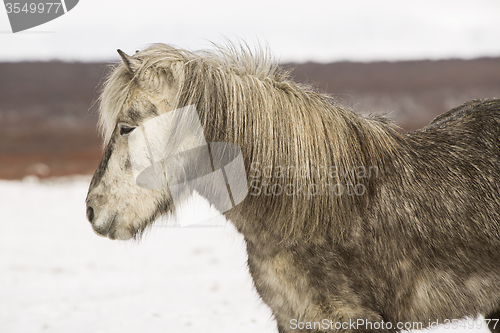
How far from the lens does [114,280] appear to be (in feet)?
15.7

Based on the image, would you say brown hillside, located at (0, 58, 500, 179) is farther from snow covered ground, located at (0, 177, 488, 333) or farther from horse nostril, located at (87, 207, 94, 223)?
horse nostril, located at (87, 207, 94, 223)

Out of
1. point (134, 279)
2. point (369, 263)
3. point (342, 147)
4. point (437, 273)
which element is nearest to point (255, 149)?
point (342, 147)

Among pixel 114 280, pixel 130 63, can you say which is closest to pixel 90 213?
pixel 130 63

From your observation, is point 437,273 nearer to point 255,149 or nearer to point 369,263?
point 369,263

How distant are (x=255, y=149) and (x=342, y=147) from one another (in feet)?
1.24

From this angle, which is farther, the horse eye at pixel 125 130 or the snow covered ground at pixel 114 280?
the snow covered ground at pixel 114 280

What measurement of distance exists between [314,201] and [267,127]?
366 millimetres

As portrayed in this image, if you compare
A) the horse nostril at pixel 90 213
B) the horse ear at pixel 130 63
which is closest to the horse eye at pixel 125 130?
the horse ear at pixel 130 63

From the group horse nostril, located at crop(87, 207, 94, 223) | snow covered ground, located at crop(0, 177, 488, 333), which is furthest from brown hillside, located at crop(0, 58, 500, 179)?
horse nostril, located at crop(87, 207, 94, 223)

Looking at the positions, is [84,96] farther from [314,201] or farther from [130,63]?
[314,201]

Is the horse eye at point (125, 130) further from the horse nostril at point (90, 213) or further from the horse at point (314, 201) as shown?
the horse nostril at point (90, 213)

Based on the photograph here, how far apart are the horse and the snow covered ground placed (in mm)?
323

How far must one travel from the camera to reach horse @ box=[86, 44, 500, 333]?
156cm

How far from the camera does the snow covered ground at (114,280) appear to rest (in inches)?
129
